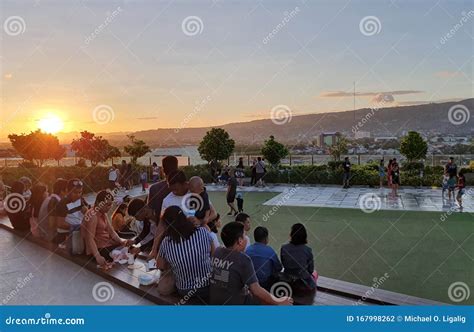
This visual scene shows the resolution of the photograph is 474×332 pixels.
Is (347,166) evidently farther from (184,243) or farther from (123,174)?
(184,243)

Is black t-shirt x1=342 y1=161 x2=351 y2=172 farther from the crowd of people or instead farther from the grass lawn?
the crowd of people

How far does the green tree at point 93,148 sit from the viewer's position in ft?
73.7

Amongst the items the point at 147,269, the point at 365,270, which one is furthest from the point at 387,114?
the point at 147,269

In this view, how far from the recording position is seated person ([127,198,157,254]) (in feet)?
19.2

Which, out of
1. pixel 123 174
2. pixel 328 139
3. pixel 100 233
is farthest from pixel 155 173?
pixel 100 233

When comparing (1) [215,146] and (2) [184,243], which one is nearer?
(2) [184,243]

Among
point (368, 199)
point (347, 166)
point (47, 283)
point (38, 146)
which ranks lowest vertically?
point (47, 283)

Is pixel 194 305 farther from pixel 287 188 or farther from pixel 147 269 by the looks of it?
pixel 287 188

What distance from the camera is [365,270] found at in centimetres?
654

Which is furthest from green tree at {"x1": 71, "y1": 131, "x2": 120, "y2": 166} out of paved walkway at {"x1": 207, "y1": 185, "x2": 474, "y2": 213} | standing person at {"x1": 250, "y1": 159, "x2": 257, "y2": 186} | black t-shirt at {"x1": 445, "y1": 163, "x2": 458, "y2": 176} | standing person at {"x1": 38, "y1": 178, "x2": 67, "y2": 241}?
black t-shirt at {"x1": 445, "y1": 163, "x2": 458, "y2": 176}

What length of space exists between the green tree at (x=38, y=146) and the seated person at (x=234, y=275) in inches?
866

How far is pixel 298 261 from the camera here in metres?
4.57

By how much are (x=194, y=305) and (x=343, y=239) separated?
16.2ft

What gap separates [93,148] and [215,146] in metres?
6.86
